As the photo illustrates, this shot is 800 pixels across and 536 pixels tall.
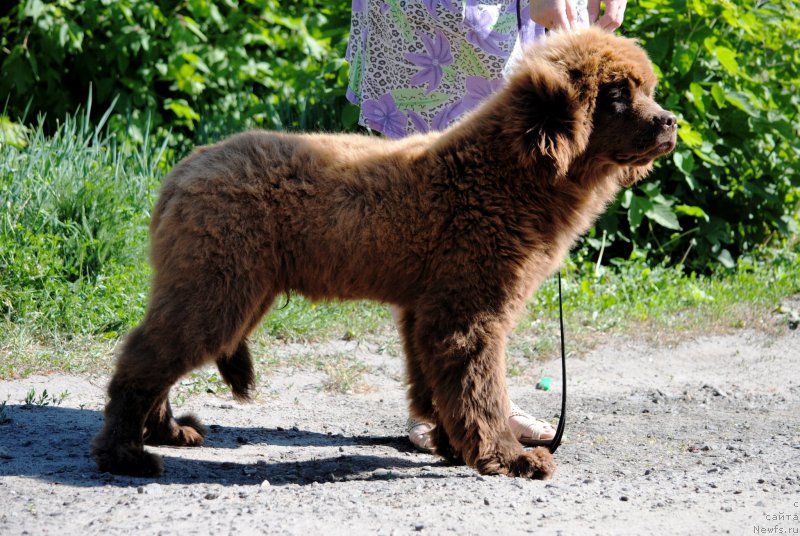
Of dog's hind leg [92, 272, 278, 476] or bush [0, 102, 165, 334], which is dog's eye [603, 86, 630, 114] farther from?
bush [0, 102, 165, 334]

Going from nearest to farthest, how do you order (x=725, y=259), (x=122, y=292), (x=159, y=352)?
1. (x=159, y=352)
2. (x=122, y=292)
3. (x=725, y=259)

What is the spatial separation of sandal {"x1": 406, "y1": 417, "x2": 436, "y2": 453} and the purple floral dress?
1.49 metres

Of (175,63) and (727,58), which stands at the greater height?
(727,58)

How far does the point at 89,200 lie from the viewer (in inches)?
241

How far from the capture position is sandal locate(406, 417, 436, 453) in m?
4.42

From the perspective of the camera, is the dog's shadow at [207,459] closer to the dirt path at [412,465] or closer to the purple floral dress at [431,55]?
the dirt path at [412,465]

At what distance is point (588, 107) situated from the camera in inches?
153

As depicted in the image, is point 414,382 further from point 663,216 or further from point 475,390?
point 663,216

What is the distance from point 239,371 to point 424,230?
1.10 meters

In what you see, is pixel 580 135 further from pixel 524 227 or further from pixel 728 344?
pixel 728 344

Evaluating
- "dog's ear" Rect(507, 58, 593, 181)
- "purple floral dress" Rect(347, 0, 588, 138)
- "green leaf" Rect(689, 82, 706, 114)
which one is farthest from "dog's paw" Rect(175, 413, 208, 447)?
"green leaf" Rect(689, 82, 706, 114)

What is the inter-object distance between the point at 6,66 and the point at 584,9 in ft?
16.5

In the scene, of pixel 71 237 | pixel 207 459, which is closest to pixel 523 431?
pixel 207 459

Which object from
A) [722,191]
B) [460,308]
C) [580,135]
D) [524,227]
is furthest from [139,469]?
[722,191]
